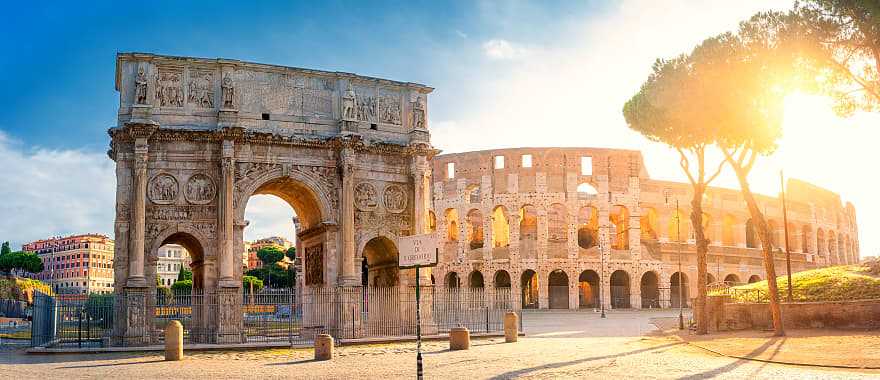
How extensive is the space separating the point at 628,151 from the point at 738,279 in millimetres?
13513

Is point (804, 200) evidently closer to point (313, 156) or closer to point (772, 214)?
point (772, 214)

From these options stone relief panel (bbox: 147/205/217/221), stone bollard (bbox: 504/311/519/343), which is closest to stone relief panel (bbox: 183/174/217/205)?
stone relief panel (bbox: 147/205/217/221)

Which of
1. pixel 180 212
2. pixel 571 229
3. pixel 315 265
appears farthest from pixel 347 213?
pixel 571 229

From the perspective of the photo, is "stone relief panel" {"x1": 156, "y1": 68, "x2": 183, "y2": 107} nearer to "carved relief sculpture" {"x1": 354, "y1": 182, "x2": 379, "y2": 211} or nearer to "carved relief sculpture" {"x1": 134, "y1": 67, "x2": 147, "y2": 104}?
"carved relief sculpture" {"x1": 134, "y1": 67, "x2": 147, "y2": 104}

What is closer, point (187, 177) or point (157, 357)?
point (157, 357)

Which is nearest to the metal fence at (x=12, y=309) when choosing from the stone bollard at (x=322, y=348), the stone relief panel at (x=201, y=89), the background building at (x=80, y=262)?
the stone relief panel at (x=201, y=89)

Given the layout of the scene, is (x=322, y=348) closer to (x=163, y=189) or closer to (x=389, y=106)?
(x=163, y=189)

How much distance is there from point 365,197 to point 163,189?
614 centimetres

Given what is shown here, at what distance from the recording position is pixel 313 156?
1000 inches

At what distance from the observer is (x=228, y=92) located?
2431 centimetres

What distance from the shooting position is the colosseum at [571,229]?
175 ft

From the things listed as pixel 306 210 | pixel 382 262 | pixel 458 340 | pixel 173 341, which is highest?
pixel 306 210

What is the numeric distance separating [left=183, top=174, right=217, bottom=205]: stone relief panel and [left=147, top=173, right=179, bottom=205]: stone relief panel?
34 cm

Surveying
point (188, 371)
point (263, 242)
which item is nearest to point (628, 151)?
point (188, 371)
